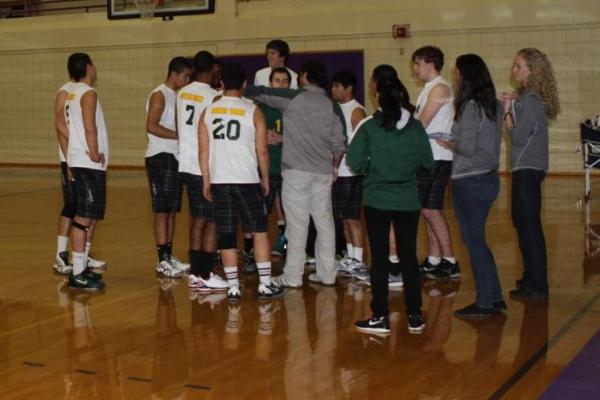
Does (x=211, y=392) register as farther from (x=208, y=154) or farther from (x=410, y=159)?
(x=208, y=154)

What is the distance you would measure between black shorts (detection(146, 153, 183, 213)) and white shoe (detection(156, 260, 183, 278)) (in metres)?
0.44

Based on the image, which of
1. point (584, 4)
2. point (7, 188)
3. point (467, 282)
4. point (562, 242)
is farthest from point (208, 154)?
point (584, 4)

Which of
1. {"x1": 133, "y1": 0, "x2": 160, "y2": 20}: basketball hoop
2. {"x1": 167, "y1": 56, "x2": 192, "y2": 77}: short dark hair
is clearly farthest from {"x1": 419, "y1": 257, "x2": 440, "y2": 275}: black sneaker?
{"x1": 133, "y1": 0, "x2": 160, "y2": 20}: basketball hoop

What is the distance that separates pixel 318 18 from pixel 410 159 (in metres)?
12.6

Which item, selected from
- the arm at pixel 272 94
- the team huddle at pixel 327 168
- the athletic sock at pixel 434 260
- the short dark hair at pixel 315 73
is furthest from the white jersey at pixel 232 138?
the athletic sock at pixel 434 260

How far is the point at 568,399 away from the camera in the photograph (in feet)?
13.5

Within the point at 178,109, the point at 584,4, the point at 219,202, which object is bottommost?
the point at 219,202

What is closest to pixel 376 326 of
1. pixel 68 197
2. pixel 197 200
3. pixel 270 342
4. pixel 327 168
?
pixel 270 342

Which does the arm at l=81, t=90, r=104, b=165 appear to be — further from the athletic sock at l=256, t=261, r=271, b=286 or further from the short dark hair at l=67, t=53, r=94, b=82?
the athletic sock at l=256, t=261, r=271, b=286

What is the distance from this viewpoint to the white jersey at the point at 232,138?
6.23 metres

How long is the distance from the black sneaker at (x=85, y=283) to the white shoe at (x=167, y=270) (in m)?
0.65

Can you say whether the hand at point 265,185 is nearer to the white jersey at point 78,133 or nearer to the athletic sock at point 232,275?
the athletic sock at point 232,275

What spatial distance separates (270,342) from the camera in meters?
5.23

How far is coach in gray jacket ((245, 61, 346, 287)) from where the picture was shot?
6.57 m
